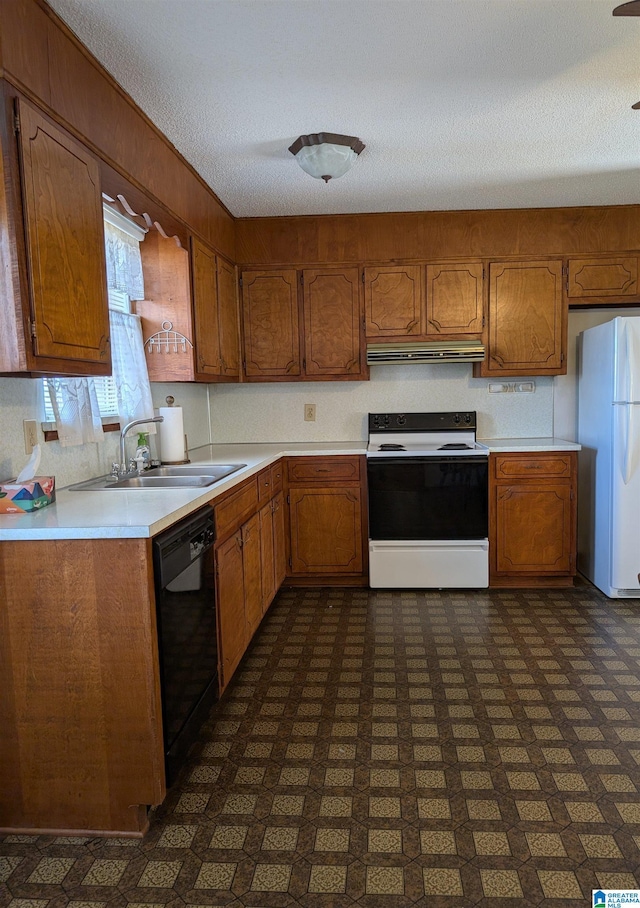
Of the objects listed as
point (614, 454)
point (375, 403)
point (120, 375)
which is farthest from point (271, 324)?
point (614, 454)

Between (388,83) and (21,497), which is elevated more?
(388,83)

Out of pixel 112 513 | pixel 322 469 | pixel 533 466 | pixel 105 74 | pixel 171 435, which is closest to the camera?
pixel 112 513

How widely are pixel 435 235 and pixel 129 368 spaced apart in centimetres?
225

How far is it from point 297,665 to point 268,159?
246cm

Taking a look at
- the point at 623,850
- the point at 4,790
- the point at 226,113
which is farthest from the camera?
the point at 226,113

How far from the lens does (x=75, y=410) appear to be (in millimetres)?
2512

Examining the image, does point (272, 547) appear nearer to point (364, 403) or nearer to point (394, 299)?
point (364, 403)

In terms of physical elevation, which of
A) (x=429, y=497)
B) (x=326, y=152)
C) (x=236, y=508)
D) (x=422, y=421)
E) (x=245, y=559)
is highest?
(x=326, y=152)

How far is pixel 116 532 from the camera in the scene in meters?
1.73

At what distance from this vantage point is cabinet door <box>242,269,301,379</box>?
4.20 metres

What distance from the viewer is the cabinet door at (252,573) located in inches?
115

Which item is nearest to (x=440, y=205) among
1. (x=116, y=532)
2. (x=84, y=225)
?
(x=84, y=225)

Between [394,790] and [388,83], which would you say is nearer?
[394,790]

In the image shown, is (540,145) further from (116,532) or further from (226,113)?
(116,532)
